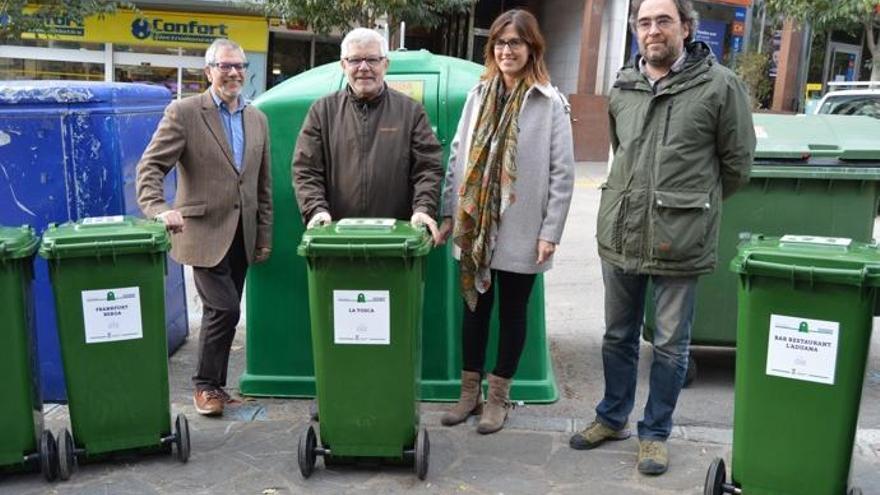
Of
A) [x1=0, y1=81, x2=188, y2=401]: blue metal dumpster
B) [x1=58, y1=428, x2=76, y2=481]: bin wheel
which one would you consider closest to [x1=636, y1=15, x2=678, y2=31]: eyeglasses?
[x1=0, y1=81, x2=188, y2=401]: blue metal dumpster

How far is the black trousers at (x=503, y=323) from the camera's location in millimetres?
3904

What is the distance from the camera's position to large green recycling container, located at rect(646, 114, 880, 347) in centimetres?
454

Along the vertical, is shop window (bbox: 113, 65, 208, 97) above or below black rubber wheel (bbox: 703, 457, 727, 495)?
above

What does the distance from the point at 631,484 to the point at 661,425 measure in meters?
0.30

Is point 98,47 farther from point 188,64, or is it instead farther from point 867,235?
point 867,235

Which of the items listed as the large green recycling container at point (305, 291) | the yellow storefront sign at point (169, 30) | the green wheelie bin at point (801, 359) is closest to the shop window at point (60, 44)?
the yellow storefront sign at point (169, 30)

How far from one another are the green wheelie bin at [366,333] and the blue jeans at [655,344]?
890 mm

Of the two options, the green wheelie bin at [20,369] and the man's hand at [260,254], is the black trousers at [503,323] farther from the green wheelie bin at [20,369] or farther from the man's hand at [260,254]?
the green wheelie bin at [20,369]

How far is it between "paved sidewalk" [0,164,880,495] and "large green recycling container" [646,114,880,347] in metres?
0.90

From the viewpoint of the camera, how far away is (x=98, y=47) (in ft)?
54.0

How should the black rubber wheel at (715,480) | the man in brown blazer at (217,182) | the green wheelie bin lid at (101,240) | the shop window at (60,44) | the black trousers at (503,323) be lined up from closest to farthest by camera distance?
the black rubber wheel at (715,480) < the green wheelie bin lid at (101,240) < the black trousers at (503,323) < the man in brown blazer at (217,182) < the shop window at (60,44)

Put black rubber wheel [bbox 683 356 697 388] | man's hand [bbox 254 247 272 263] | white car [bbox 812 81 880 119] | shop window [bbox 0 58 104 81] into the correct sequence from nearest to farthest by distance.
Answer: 1. man's hand [bbox 254 247 272 263]
2. black rubber wheel [bbox 683 356 697 388]
3. white car [bbox 812 81 880 119]
4. shop window [bbox 0 58 104 81]

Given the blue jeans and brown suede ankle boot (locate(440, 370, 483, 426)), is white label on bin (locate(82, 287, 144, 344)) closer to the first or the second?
brown suede ankle boot (locate(440, 370, 483, 426))

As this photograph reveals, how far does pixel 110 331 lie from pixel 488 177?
1.70m
